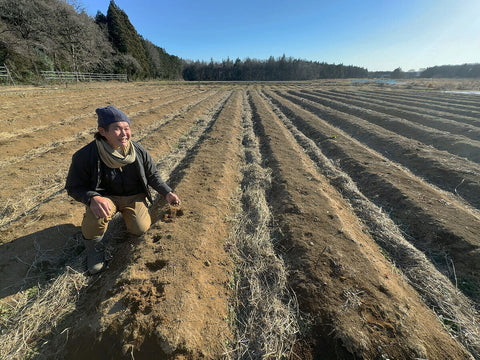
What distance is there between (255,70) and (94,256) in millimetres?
90007

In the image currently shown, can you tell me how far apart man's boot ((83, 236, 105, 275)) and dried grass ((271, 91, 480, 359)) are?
3.86 m

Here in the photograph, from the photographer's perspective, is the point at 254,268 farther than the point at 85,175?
Yes

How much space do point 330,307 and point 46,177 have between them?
19.3ft

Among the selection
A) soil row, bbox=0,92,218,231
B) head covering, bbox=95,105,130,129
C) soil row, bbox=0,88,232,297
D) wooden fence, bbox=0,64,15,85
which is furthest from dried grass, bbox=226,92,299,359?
wooden fence, bbox=0,64,15,85

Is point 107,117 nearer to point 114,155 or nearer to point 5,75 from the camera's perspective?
point 114,155

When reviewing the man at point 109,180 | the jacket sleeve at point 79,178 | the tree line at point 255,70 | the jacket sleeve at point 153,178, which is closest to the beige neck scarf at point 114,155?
Answer: the man at point 109,180

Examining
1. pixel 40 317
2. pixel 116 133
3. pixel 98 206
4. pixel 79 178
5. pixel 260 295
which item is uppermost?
pixel 116 133

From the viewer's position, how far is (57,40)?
25031mm

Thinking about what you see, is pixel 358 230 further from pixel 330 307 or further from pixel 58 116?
pixel 58 116

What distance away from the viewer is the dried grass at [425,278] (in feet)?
7.14

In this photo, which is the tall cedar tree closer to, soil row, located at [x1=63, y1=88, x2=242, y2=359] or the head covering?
the head covering

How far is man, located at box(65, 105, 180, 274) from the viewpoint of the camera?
2303 millimetres

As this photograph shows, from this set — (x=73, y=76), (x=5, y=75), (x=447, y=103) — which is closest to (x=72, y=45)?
(x=73, y=76)

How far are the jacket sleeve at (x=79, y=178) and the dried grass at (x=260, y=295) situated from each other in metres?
1.90
